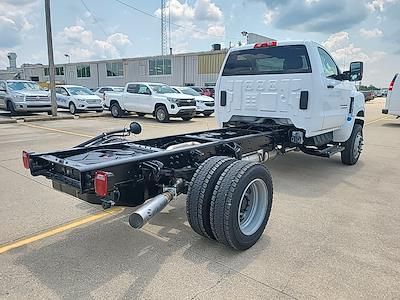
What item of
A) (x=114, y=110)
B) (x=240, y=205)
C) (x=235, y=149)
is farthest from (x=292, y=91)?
(x=114, y=110)

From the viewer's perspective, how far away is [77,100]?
1842 centimetres

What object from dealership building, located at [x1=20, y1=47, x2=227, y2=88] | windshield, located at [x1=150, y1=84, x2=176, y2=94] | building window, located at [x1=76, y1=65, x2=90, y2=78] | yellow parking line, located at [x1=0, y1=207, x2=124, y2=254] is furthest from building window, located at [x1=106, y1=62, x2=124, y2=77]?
yellow parking line, located at [x1=0, y1=207, x2=124, y2=254]

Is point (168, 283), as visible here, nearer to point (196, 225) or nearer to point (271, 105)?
point (196, 225)

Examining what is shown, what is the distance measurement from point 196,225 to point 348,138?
4.71 meters

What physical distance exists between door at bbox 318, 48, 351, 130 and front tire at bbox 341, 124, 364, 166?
25.2 inches

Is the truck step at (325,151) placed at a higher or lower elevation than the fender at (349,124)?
lower

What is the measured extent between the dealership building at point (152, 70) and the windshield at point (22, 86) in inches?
703

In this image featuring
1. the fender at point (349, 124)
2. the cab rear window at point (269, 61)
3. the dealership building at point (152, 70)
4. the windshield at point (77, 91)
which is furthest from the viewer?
the dealership building at point (152, 70)

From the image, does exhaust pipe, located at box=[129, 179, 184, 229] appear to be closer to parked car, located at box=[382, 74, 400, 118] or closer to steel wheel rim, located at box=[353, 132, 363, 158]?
steel wheel rim, located at box=[353, 132, 363, 158]

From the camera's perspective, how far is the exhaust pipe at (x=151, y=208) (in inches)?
98.4

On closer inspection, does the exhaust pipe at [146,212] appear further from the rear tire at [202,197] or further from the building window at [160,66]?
the building window at [160,66]

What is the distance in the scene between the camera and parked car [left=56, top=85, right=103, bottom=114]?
1845 centimetres

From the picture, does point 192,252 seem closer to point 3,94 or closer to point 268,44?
point 268,44

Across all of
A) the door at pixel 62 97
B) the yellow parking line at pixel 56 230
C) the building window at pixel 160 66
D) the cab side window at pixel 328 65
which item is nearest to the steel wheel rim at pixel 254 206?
the yellow parking line at pixel 56 230
